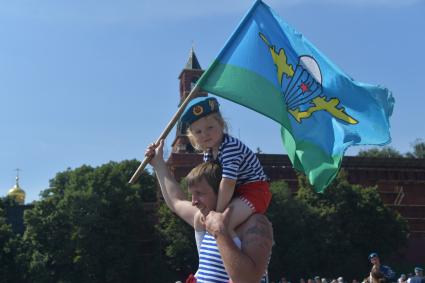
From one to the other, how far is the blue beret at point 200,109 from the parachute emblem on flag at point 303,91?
186 cm

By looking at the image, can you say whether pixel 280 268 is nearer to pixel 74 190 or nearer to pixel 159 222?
pixel 159 222

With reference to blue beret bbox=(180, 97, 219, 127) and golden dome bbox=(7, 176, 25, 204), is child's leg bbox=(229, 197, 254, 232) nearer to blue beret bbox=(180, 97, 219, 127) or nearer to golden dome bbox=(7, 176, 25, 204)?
blue beret bbox=(180, 97, 219, 127)

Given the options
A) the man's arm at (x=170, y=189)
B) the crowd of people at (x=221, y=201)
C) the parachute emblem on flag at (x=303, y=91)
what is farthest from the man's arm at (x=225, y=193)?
the parachute emblem on flag at (x=303, y=91)

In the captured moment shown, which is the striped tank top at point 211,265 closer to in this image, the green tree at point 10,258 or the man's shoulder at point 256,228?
the man's shoulder at point 256,228

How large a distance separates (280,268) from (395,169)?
2523cm

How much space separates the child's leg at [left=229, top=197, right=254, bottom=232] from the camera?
10.6ft

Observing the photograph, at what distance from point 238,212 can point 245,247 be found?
10.5 inches

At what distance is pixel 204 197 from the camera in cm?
334

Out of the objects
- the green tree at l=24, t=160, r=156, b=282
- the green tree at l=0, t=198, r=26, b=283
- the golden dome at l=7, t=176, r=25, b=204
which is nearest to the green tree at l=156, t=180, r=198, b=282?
the green tree at l=24, t=160, r=156, b=282

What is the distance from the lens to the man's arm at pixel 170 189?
3.67 metres

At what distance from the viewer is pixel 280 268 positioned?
1582 inches

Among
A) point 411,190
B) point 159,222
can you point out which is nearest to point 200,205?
point 159,222

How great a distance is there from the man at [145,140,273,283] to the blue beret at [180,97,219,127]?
1.18 ft

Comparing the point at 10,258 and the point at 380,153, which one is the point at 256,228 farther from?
the point at 380,153
